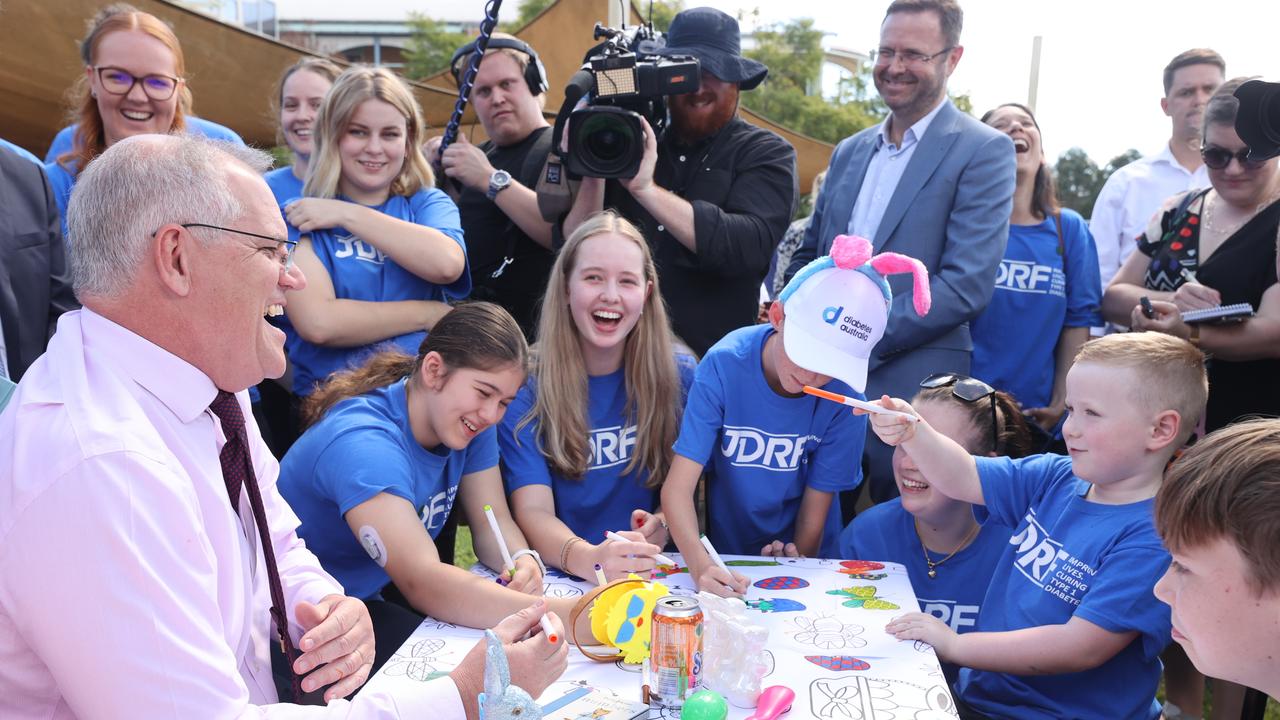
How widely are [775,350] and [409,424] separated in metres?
0.98

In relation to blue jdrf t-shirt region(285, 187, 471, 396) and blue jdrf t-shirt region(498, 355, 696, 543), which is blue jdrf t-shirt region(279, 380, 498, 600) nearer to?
blue jdrf t-shirt region(498, 355, 696, 543)

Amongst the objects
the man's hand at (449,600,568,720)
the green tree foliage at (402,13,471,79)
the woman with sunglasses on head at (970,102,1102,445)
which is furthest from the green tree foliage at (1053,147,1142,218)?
the man's hand at (449,600,568,720)

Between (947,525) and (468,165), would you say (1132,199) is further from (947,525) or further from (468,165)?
(468,165)

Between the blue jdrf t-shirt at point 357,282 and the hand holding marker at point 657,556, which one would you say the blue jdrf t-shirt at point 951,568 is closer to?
the hand holding marker at point 657,556

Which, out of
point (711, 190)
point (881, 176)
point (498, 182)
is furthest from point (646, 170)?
point (881, 176)

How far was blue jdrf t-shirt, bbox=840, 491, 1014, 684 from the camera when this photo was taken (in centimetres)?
243

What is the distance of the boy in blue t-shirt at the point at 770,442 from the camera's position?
2.41m

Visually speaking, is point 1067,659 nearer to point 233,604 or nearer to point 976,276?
point 976,276

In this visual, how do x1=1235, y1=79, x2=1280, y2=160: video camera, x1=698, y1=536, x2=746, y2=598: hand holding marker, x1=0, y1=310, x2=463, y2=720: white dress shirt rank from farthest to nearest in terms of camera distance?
x1=1235, y1=79, x2=1280, y2=160: video camera → x1=698, y1=536, x2=746, y2=598: hand holding marker → x1=0, y1=310, x2=463, y2=720: white dress shirt

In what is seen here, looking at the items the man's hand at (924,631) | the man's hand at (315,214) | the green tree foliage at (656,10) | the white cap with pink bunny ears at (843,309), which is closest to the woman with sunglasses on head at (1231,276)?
the white cap with pink bunny ears at (843,309)

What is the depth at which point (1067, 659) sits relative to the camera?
6.39 ft

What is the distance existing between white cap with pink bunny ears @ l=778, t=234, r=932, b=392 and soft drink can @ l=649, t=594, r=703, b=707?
0.93 metres

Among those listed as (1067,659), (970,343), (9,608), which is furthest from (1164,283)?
(9,608)

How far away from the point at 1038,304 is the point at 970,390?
1024 millimetres
